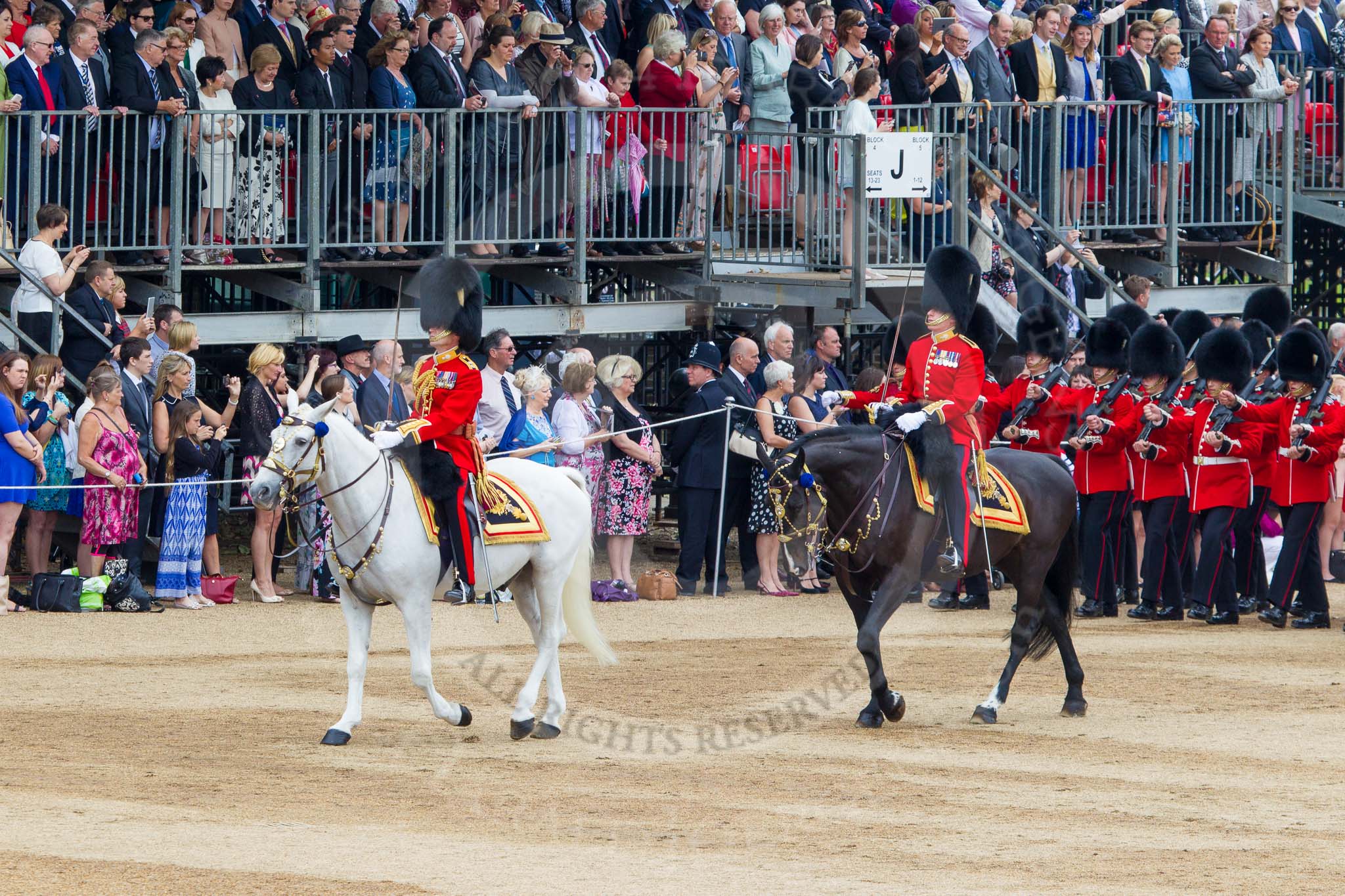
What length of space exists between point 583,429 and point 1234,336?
14.0 ft

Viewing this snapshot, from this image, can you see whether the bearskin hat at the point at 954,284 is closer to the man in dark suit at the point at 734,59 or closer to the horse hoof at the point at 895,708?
the horse hoof at the point at 895,708

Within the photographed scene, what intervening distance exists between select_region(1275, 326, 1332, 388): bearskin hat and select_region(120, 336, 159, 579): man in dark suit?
7.15m

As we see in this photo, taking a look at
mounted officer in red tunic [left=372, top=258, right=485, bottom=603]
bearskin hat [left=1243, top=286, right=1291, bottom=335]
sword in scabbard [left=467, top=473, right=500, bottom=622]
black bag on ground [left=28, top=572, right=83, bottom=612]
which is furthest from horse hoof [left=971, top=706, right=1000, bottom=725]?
bearskin hat [left=1243, top=286, right=1291, bottom=335]

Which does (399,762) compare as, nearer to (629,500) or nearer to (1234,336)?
(629,500)

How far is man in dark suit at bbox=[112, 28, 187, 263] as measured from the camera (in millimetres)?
14406

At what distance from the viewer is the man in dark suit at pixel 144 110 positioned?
14406mm

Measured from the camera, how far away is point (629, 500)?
48.4 ft

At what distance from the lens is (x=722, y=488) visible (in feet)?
48.7

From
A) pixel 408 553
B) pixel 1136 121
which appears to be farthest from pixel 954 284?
pixel 1136 121

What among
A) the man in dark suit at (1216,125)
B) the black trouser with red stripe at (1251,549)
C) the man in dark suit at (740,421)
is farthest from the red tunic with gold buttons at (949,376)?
the man in dark suit at (1216,125)

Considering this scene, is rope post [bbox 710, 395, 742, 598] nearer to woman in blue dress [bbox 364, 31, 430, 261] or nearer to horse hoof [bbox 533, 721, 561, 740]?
woman in blue dress [bbox 364, 31, 430, 261]

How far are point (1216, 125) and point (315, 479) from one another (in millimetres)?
11429

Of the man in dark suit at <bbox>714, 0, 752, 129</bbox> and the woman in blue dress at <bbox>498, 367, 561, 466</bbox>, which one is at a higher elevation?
the man in dark suit at <bbox>714, 0, 752, 129</bbox>

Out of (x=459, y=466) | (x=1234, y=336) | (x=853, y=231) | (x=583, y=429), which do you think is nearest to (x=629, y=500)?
(x=583, y=429)
